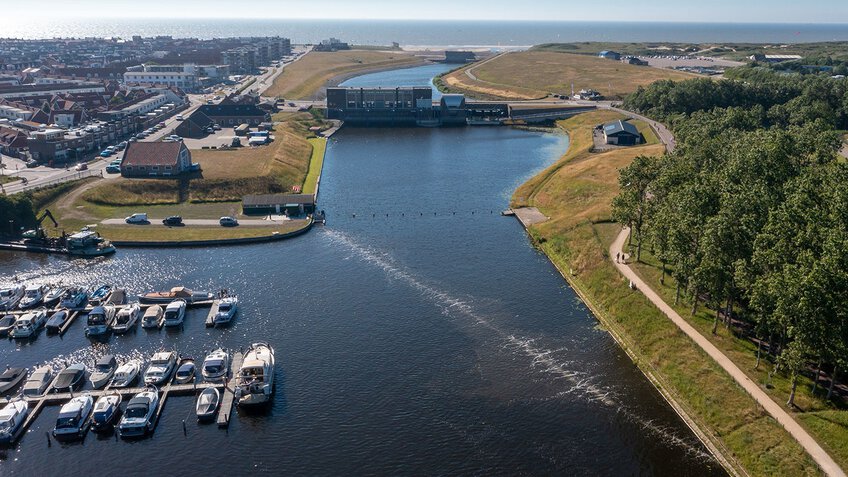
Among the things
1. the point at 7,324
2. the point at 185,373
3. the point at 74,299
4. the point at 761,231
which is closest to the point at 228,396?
the point at 185,373

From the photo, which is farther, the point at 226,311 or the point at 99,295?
the point at 99,295

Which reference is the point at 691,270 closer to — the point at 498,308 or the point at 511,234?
the point at 498,308

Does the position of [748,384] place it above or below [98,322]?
below

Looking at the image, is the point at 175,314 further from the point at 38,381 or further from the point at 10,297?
the point at 10,297

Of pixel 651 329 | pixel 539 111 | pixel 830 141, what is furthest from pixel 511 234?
pixel 539 111

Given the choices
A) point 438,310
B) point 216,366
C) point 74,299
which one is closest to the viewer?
point 216,366

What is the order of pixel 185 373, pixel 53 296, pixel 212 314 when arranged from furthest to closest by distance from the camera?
1. pixel 53 296
2. pixel 212 314
3. pixel 185 373

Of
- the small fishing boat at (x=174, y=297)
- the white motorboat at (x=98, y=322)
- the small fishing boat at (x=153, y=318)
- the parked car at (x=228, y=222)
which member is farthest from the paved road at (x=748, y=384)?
the white motorboat at (x=98, y=322)
